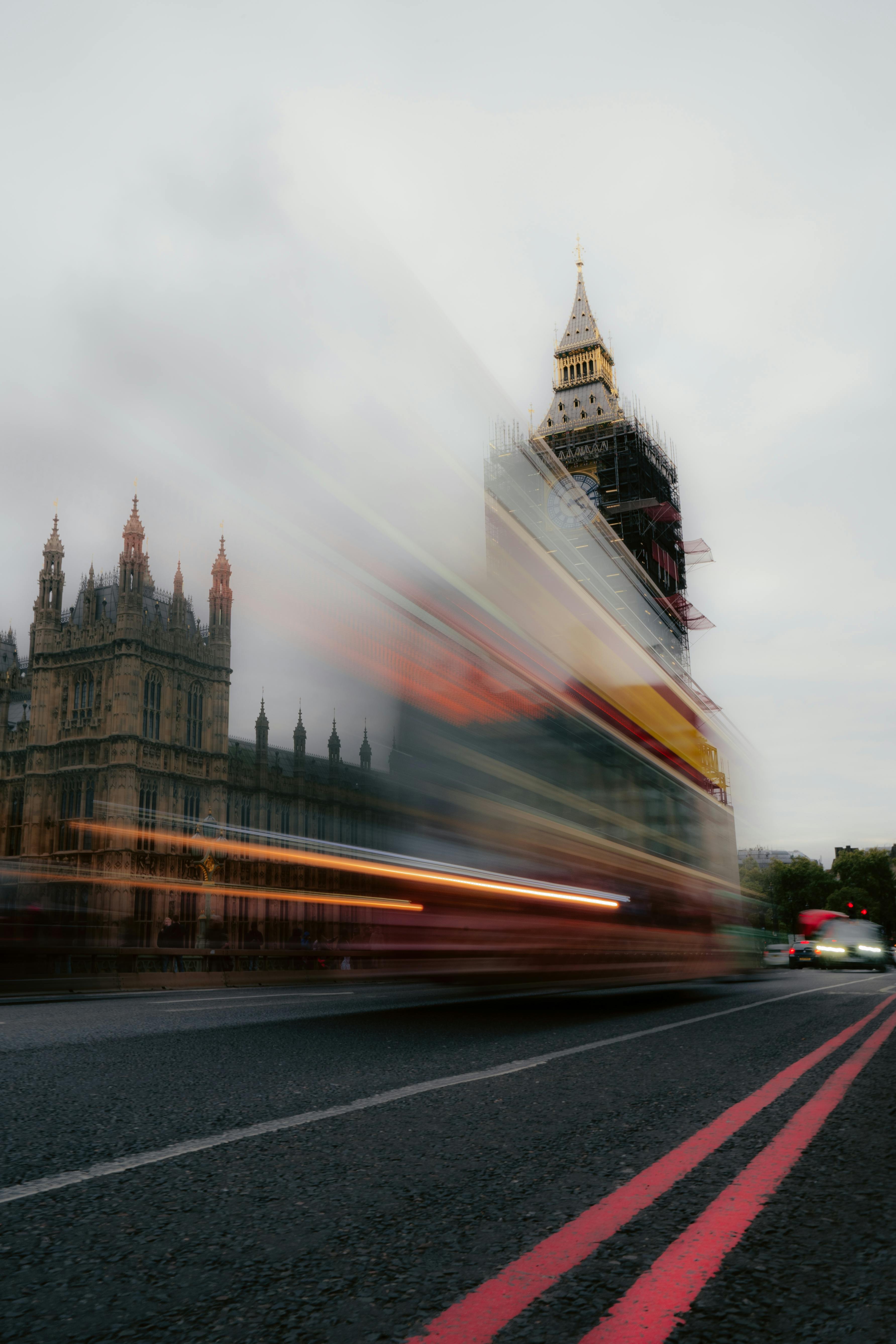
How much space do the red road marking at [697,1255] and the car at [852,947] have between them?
1098 inches

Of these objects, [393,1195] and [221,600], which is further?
[221,600]

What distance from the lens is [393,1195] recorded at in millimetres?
2902

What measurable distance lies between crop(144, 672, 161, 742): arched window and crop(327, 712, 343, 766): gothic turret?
10652 mm

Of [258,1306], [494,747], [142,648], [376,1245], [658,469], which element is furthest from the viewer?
[658,469]

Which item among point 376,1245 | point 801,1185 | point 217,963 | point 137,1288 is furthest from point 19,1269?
point 217,963

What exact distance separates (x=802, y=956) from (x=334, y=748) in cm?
3475

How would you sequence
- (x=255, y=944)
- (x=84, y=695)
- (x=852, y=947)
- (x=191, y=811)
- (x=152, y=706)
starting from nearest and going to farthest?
1. (x=852, y=947)
2. (x=255, y=944)
3. (x=191, y=811)
4. (x=152, y=706)
5. (x=84, y=695)

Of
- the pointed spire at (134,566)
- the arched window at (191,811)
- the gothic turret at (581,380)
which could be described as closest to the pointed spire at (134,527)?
the pointed spire at (134,566)

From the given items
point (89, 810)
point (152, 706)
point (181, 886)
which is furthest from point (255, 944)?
point (152, 706)

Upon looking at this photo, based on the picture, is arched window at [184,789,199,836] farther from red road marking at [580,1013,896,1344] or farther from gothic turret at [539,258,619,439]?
red road marking at [580,1013,896,1344]

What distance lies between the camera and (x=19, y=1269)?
2.25 m

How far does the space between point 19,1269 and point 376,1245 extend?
0.86m

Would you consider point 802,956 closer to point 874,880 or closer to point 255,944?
point 255,944

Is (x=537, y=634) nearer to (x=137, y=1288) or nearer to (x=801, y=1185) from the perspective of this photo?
(x=801, y=1185)
